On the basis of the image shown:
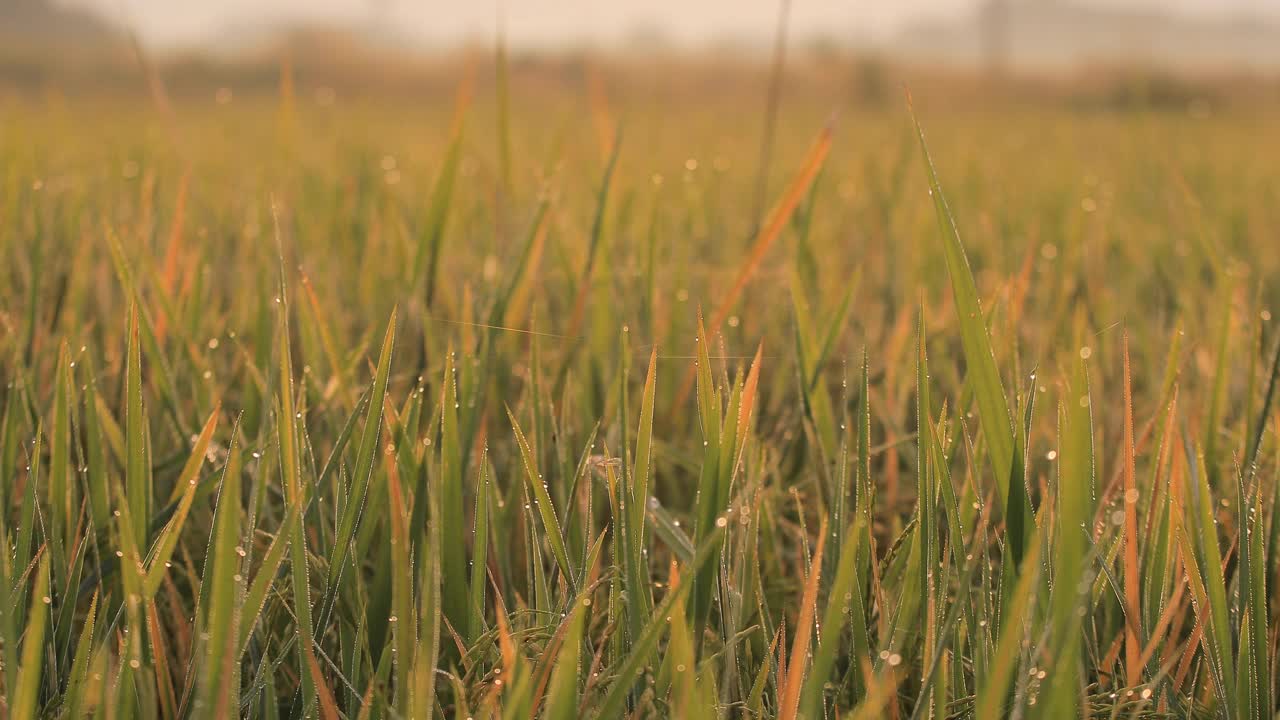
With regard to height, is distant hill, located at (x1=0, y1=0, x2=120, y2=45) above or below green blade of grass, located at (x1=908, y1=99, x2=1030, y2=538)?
above

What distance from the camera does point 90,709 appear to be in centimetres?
41

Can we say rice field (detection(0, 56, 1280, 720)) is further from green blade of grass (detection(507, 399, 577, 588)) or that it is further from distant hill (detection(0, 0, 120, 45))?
distant hill (detection(0, 0, 120, 45))

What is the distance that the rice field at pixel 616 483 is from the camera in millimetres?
402

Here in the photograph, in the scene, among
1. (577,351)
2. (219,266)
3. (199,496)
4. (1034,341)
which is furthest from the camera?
(219,266)

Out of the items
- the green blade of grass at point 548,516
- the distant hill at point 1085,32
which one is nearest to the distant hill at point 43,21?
the green blade of grass at point 548,516

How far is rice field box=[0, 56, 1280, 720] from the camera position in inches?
15.8

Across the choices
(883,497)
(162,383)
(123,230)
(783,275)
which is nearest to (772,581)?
(883,497)

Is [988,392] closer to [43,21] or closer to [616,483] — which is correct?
[616,483]

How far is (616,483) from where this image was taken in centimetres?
48

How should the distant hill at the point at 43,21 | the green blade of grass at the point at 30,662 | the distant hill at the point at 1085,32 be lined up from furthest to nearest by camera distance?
the distant hill at the point at 1085,32 < the distant hill at the point at 43,21 < the green blade of grass at the point at 30,662

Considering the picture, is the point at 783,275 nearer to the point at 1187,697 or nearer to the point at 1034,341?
the point at 1034,341

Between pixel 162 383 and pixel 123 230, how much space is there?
549mm

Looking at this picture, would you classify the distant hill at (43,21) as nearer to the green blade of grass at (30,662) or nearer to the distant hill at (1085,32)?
the green blade of grass at (30,662)

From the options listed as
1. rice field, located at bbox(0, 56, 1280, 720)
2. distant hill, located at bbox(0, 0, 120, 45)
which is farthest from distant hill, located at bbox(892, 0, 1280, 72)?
rice field, located at bbox(0, 56, 1280, 720)
